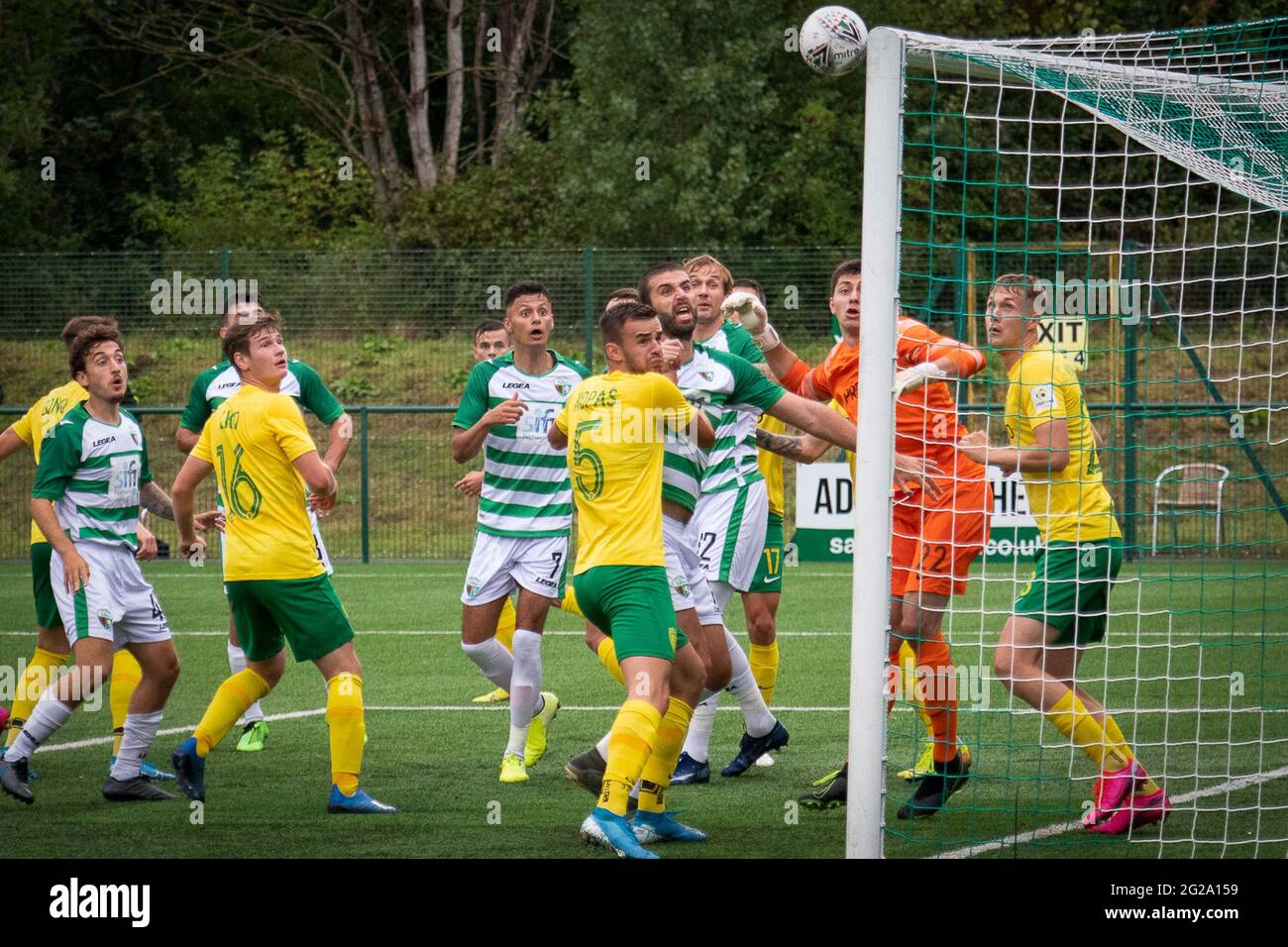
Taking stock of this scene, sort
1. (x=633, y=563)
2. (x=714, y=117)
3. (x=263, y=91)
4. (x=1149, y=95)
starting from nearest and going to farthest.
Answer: (x=633, y=563) < (x=1149, y=95) < (x=714, y=117) < (x=263, y=91)

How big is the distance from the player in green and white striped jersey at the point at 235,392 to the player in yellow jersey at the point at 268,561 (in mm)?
983

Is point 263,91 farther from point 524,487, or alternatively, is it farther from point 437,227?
point 524,487

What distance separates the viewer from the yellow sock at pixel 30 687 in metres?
7.14

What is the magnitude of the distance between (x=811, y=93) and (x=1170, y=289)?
26.9ft

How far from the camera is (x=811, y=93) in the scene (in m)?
24.4

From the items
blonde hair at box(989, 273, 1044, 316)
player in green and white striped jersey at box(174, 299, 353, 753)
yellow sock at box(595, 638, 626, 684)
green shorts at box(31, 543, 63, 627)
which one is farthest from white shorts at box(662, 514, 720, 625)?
green shorts at box(31, 543, 63, 627)

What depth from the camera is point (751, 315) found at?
642 cm

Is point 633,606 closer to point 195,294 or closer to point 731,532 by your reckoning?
point 731,532

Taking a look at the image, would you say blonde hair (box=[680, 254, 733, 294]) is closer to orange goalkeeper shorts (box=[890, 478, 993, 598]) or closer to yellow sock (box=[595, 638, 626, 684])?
orange goalkeeper shorts (box=[890, 478, 993, 598])

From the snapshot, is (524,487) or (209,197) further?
(209,197)

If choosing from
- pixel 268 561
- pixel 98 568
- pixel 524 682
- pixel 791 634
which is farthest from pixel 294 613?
pixel 791 634

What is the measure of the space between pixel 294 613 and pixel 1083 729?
3.22 metres

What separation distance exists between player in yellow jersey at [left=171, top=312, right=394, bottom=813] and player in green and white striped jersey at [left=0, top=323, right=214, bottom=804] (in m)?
0.61

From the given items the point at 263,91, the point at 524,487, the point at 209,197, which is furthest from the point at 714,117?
the point at 524,487
